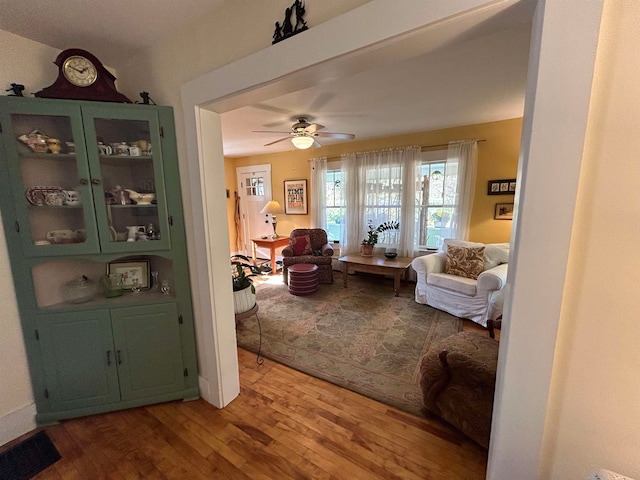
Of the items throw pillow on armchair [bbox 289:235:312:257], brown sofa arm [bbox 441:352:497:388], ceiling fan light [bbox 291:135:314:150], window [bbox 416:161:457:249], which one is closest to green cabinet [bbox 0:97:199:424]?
ceiling fan light [bbox 291:135:314:150]

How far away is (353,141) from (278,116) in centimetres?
188

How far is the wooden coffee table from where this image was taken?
12.4 feet

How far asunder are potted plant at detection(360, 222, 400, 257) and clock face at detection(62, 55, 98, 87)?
372 centimetres

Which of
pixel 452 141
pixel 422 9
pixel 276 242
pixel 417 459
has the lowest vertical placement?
pixel 417 459

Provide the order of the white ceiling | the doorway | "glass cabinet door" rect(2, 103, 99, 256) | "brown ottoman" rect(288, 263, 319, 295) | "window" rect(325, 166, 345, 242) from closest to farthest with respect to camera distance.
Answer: the white ceiling, "glass cabinet door" rect(2, 103, 99, 256), "brown ottoman" rect(288, 263, 319, 295), "window" rect(325, 166, 345, 242), the doorway

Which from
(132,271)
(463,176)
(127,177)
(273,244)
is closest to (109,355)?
(132,271)

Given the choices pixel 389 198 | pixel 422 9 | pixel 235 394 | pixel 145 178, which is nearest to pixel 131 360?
pixel 235 394

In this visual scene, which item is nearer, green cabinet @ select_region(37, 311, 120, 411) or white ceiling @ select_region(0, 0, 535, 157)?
white ceiling @ select_region(0, 0, 535, 157)

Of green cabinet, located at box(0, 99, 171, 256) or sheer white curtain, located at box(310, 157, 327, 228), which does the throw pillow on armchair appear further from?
green cabinet, located at box(0, 99, 171, 256)

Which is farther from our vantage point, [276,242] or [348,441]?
[276,242]

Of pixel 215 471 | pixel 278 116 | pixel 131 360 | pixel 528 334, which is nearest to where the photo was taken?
pixel 528 334

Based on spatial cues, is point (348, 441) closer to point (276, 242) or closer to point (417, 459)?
point (417, 459)

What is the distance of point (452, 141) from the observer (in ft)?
12.6

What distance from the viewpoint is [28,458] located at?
1456 mm
